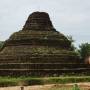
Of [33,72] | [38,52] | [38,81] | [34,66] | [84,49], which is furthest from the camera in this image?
[84,49]

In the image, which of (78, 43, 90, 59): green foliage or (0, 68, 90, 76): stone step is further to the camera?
(78, 43, 90, 59): green foliage

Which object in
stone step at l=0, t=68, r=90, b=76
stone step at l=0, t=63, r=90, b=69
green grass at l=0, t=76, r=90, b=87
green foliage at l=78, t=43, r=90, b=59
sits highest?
green foliage at l=78, t=43, r=90, b=59

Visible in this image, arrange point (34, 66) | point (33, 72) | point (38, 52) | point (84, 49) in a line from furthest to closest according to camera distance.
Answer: point (84, 49) < point (38, 52) < point (34, 66) < point (33, 72)

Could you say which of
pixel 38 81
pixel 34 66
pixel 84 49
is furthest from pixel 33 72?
pixel 84 49

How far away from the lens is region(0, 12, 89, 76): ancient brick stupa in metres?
27.9

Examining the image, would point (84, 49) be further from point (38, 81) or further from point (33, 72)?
point (38, 81)

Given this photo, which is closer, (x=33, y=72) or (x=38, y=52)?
(x=33, y=72)

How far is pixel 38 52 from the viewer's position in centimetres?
2919

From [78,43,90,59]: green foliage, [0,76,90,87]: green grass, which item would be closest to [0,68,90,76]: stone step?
[0,76,90,87]: green grass

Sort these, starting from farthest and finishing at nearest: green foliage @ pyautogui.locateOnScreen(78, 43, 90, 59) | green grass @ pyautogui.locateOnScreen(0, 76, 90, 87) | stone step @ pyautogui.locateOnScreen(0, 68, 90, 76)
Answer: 1. green foliage @ pyautogui.locateOnScreen(78, 43, 90, 59)
2. stone step @ pyautogui.locateOnScreen(0, 68, 90, 76)
3. green grass @ pyautogui.locateOnScreen(0, 76, 90, 87)

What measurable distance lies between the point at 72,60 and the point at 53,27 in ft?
13.9

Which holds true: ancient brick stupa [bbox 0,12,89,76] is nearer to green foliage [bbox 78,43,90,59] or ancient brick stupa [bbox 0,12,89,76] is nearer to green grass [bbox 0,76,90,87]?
green grass [bbox 0,76,90,87]

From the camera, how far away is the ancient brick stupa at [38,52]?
27.9 m

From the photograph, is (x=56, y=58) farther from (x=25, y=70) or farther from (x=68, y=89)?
(x=68, y=89)
